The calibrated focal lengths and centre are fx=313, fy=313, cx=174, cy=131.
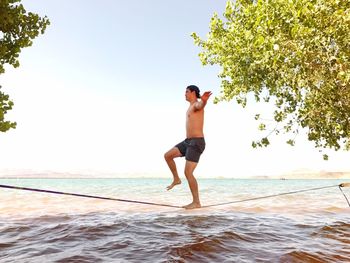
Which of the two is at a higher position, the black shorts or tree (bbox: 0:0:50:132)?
tree (bbox: 0:0:50:132)

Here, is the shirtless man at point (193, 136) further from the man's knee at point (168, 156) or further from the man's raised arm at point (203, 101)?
the man's knee at point (168, 156)

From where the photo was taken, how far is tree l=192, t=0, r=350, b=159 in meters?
8.79

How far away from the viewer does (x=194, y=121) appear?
7102 mm

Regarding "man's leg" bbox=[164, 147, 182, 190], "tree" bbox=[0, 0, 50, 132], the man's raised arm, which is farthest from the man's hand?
"tree" bbox=[0, 0, 50, 132]

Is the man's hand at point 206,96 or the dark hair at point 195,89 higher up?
the dark hair at point 195,89

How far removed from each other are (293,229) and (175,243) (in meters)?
2.91

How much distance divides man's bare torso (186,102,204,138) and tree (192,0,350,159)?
391cm

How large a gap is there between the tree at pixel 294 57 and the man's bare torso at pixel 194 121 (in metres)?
3.91

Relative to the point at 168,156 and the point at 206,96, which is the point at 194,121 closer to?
the point at 206,96

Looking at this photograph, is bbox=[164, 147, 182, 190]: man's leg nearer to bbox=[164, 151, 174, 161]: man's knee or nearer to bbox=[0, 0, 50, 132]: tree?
bbox=[164, 151, 174, 161]: man's knee

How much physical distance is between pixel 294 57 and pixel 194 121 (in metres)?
4.92

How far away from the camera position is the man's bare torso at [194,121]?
7.06 meters

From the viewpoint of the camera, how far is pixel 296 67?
34.9 feet

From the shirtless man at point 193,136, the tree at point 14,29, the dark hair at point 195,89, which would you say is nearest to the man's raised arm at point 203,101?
the shirtless man at point 193,136
